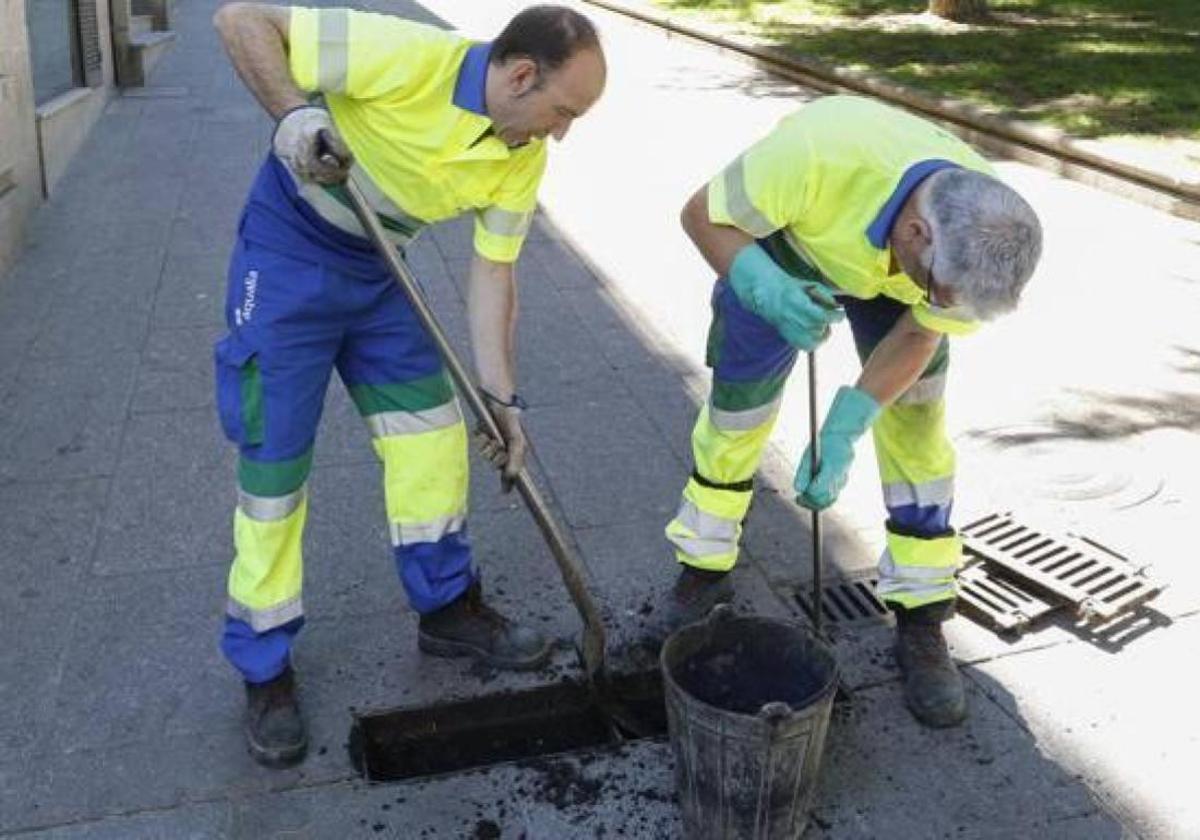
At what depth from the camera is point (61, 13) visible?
9094mm

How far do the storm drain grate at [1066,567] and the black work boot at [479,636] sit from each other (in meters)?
1.39

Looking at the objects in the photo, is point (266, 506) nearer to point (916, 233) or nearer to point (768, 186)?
point (768, 186)

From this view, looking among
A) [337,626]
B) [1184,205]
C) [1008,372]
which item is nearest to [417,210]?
[337,626]

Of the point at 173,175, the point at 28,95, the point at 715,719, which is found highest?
the point at 715,719

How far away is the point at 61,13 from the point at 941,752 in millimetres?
8285

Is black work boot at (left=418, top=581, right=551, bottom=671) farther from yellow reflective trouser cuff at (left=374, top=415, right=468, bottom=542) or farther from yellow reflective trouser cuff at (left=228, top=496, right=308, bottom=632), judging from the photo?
yellow reflective trouser cuff at (left=228, top=496, right=308, bottom=632)

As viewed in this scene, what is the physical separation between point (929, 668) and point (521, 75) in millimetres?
1743

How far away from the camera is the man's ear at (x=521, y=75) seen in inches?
107

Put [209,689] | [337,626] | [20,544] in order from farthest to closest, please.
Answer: [20,544] → [337,626] → [209,689]

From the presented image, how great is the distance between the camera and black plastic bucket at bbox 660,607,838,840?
2561 mm

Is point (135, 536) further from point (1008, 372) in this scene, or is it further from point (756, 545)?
point (1008, 372)

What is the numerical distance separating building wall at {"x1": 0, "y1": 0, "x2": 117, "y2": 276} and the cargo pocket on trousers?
3.71 meters

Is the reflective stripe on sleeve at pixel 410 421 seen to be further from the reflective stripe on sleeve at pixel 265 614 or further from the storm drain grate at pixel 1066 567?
the storm drain grate at pixel 1066 567

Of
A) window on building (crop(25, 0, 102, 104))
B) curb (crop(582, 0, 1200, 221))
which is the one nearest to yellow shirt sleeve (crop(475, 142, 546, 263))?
curb (crop(582, 0, 1200, 221))
